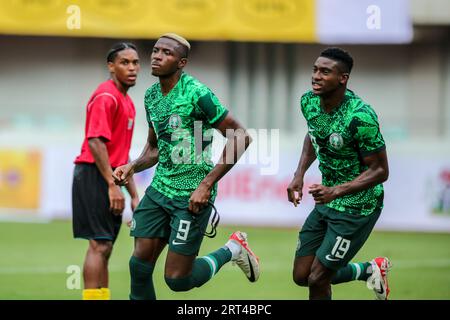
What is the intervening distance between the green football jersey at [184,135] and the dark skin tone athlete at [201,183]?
114 mm

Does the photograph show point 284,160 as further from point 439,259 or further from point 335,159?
point 335,159

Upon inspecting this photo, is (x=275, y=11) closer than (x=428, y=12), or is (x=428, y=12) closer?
(x=275, y=11)

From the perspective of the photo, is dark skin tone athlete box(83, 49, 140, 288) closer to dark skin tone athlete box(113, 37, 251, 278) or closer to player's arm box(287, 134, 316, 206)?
dark skin tone athlete box(113, 37, 251, 278)

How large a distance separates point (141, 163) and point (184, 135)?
67 centimetres

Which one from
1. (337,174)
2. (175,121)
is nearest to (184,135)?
(175,121)

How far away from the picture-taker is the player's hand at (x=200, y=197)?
7.57 metres

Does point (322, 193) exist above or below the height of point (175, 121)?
below

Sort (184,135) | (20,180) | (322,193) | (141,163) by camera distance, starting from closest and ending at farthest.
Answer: (322,193), (184,135), (141,163), (20,180)

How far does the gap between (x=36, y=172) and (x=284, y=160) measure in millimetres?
4665

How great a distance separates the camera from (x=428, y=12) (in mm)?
23969

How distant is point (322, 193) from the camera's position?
24.5ft

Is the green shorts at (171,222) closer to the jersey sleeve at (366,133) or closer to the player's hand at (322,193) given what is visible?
the player's hand at (322,193)

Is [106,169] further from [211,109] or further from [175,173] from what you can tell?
[211,109]
